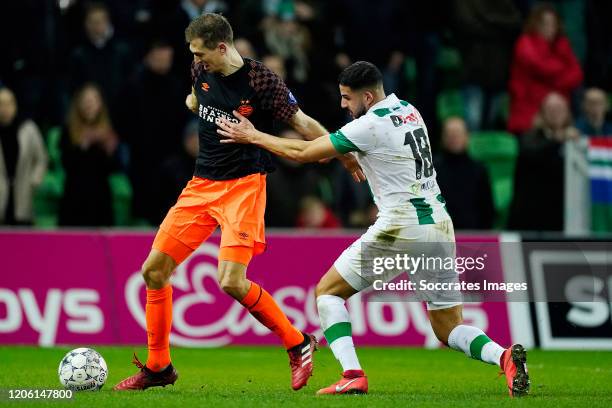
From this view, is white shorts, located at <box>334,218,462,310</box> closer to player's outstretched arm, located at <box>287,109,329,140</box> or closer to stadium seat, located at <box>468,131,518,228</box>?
player's outstretched arm, located at <box>287,109,329,140</box>

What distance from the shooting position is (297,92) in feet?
52.4

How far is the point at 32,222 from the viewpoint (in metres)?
15.4

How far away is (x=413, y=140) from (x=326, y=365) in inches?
145

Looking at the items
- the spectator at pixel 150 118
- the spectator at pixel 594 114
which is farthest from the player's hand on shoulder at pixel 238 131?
the spectator at pixel 594 114

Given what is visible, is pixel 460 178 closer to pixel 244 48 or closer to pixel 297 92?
pixel 297 92

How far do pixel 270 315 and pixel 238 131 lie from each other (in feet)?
4.50

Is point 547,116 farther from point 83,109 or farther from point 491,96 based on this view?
point 83,109

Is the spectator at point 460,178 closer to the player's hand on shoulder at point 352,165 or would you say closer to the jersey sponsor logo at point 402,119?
the player's hand on shoulder at point 352,165

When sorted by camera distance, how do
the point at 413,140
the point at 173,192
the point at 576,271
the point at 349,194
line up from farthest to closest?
the point at 349,194 < the point at 173,192 < the point at 576,271 < the point at 413,140

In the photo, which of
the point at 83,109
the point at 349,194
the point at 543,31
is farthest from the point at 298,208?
the point at 543,31

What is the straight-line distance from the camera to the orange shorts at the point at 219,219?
369 inches

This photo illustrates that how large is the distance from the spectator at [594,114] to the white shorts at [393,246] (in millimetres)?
7631

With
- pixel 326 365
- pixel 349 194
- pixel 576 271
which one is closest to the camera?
pixel 326 365

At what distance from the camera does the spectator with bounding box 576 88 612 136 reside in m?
16.2
